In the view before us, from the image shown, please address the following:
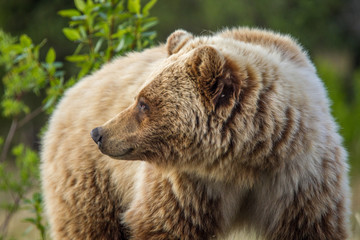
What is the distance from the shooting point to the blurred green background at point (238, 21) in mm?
11219

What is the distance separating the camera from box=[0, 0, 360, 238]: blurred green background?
11.2 meters

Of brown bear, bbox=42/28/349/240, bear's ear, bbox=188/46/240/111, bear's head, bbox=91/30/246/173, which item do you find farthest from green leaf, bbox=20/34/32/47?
bear's ear, bbox=188/46/240/111

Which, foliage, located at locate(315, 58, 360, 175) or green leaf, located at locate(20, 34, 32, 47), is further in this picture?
foliage, located at locate(315, 58, 360, 175)

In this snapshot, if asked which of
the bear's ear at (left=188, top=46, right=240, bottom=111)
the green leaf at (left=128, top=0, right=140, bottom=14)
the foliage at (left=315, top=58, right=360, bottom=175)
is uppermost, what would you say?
the green leaf at (left=128, top=0, right=140, bottom=14)

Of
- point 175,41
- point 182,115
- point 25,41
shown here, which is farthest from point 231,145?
point 25,41

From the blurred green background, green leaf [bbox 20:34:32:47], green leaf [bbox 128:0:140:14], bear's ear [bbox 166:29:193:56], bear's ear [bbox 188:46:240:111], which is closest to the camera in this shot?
bear's ear [bbox 188:46:240:111]

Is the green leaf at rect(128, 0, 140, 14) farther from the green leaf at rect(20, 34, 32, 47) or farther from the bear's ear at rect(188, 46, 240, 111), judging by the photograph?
the bear's ear at rect(188, 46, 240, 111)

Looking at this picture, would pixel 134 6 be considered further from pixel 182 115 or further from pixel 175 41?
pixel 182 115

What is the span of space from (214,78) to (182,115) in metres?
0.31

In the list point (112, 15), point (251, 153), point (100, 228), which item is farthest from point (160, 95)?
point (112, 15)

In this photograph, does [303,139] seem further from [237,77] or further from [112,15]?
[112,15]

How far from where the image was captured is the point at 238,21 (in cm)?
1176

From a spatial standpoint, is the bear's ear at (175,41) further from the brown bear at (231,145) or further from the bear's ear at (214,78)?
the bear's ear at (214,78)

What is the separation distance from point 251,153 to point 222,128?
24cm
